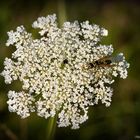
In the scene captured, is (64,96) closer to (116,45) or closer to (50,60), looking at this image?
(50,60)

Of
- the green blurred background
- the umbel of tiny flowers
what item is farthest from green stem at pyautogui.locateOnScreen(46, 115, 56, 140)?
the green blurred background

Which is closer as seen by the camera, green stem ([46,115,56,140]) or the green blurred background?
green stem ([46,115,56,140])

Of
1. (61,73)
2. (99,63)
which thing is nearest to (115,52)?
(99,63)

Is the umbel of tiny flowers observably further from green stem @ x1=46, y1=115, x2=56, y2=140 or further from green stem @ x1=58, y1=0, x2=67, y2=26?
green stem @ x1=58, y1=0, x2=67, y2=26

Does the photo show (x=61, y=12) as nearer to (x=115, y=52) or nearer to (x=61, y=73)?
(x=115, y=52)

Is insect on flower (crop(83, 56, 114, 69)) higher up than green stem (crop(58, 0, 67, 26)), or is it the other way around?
green stem (crop(58, 0, 67, 26))

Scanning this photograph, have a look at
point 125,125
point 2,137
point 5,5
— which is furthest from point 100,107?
point 5,5

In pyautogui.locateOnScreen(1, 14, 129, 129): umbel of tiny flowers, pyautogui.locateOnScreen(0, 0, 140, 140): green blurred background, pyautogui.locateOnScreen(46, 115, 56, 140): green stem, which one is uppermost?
pyautogui.locateOnScreen(0, 0, 140, 140): green blurred background
